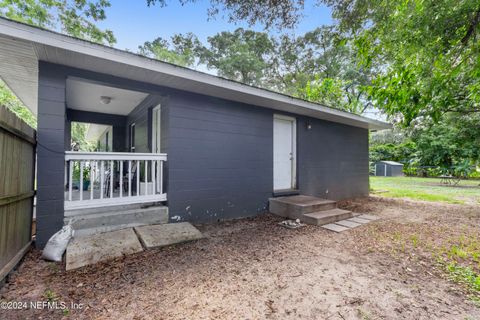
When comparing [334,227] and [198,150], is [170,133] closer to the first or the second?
[198,150]

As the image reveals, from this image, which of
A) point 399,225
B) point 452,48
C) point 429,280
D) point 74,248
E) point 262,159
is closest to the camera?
point 429,280

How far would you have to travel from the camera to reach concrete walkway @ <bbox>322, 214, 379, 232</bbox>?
3937mm

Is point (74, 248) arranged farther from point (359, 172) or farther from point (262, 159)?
point (359, 172)

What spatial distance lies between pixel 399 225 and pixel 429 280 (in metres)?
2.24

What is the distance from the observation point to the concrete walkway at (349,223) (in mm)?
3937

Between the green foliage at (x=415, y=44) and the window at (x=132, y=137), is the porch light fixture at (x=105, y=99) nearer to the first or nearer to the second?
the window at (x=132, y=137)

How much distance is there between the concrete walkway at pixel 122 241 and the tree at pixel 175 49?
13982mm

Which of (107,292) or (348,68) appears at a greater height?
(348,68)

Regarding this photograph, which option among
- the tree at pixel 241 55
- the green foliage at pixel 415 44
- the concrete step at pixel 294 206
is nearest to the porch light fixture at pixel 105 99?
the concrete step at pixel 294 206

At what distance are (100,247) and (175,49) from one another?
15886mm

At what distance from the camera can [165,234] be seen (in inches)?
128

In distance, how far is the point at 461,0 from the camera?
2797 mm

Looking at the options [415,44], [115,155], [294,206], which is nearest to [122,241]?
[115,155]

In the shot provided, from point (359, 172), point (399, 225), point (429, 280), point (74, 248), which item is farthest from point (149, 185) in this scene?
point (359, 172)
